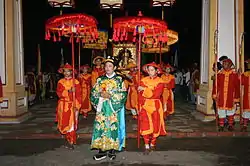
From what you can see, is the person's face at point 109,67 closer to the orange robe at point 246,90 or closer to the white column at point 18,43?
the orange robe at point 246,90

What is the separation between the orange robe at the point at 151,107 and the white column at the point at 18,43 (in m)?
6.24

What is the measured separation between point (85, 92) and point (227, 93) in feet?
18.0

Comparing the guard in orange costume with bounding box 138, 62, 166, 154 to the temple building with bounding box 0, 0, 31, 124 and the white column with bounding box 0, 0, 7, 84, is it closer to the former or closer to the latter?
the temple building with bounding box 0, 0, 31, 124

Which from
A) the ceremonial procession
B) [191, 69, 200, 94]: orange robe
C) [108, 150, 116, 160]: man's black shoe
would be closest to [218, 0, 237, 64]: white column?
the ceremonial procession

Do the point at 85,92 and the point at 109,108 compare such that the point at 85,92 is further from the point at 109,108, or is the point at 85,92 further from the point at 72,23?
the point at 109,108

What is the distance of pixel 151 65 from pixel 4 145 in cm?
386

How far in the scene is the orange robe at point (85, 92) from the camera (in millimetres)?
14312

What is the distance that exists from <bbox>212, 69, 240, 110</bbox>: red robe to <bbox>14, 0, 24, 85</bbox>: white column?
6.27m

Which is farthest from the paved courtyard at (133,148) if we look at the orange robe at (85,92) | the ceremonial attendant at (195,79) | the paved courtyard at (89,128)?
the ceremonial attendant at (195,79)

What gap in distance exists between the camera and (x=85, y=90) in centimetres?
1458

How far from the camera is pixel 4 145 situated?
9.45m

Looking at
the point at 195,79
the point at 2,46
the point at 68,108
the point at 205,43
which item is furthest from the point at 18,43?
the point at 195,79

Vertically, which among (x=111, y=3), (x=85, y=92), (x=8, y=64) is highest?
(x=111, y=3)

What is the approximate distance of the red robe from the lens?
1072cm
